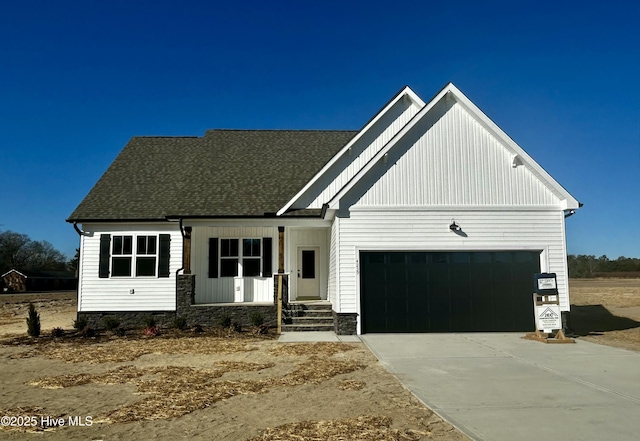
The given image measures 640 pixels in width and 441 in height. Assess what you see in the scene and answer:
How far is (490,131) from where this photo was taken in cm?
1420

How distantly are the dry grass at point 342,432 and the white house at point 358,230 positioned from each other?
8041 mm

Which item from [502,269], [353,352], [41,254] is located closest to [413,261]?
[502,269]

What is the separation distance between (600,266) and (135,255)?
307 ft

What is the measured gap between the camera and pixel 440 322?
14.0m

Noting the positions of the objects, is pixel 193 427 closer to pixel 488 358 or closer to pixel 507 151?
pixel 488 358

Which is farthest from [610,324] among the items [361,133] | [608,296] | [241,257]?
[608,296]

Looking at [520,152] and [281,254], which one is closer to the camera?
[520,152]

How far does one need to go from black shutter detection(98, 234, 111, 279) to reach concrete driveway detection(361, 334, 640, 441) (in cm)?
951

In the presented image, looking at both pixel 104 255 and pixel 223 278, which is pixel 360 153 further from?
pixel 104 255

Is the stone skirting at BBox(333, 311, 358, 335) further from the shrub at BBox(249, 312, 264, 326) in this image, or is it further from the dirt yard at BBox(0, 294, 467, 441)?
the shrub at BBox(249, 312, 264, 326)

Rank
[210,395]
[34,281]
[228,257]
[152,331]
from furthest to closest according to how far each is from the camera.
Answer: [34,281]
[228,257]
[152,331]
[210,395]

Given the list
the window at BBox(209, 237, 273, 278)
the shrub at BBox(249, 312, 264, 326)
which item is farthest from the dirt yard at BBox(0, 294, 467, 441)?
the window at BBox(209, 237, 273, 278)

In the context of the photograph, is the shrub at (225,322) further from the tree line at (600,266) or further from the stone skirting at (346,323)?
the tree line at (600,266)

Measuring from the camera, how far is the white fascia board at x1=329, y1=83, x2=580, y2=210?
13.9 m
